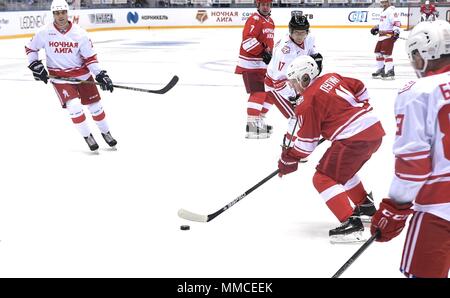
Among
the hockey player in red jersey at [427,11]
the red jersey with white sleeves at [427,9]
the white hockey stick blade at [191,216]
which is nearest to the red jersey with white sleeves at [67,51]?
the white hockey stick blade at [191,216]

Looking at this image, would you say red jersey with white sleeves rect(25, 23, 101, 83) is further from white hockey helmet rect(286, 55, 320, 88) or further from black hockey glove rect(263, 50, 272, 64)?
white hockey helmet rect(286, 55, 320, 88)

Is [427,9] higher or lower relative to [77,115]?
lower

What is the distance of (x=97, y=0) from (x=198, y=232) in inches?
616

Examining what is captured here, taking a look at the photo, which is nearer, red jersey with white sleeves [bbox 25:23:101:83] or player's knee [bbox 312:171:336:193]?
player's knee [bbox 312:171:336:193]

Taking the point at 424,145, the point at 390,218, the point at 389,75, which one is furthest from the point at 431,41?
the point at 389,75

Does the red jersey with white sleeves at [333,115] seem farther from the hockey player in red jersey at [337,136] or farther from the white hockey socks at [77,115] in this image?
the white hockey socks at [77,115]

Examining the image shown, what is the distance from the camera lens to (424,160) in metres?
1.63

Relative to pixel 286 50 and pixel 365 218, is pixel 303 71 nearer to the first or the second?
pixel 365 218

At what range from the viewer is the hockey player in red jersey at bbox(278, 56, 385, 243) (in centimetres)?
284

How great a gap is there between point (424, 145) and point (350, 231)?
4.68 ft

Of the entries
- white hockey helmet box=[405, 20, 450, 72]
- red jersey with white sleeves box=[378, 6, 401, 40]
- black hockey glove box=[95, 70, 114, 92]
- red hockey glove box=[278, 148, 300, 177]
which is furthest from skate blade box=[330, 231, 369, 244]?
red jersey with white sleeves box=[378, 6, 401, 40]

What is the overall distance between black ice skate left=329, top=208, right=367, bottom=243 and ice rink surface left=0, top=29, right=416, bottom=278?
43 mm
